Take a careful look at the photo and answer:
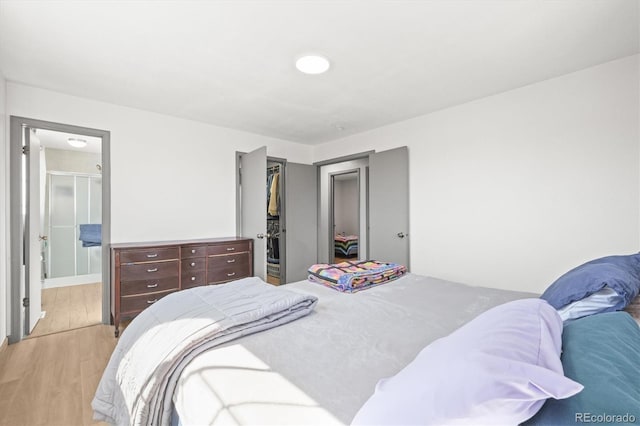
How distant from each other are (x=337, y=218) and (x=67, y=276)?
6.21 m

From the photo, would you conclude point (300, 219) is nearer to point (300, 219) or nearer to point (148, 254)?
point (300, 219)

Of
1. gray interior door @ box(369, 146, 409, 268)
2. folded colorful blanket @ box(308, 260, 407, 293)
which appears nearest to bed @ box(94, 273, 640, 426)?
folded colorful blanket @ box(308, 260, 407, 293)

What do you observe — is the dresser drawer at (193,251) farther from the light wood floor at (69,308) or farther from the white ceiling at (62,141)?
the white ceiling at (62,141)

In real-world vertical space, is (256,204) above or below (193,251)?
above

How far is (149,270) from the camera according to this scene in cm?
306

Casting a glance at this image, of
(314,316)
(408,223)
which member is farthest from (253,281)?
(408,223)

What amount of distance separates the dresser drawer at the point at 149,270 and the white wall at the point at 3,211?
95 cm

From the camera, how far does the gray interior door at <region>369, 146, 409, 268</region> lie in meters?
3.83

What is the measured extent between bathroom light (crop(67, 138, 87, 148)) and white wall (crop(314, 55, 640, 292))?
17.2ft

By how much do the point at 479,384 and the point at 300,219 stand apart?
4.49m

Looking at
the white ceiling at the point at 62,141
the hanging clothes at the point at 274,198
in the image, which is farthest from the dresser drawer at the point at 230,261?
the white ceiling at the point at 62,141

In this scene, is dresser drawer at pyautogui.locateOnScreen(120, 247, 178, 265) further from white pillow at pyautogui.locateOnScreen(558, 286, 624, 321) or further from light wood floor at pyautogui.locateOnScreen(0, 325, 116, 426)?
white pillow at pyautogui.locateOnScreen(558, 286, 624, 321)

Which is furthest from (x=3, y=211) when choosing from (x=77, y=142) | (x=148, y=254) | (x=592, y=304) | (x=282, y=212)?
(x=592, y=304)

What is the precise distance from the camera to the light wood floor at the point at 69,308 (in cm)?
312
